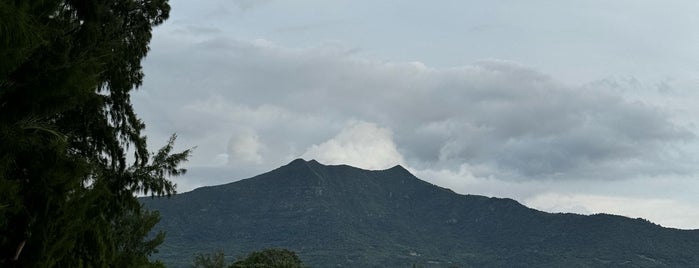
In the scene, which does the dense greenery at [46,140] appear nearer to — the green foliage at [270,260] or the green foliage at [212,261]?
the green foliage at [270,260]

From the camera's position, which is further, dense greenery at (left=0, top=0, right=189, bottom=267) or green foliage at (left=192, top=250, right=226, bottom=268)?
green foliage at (left=192, top=250, right=226, bottom=268)

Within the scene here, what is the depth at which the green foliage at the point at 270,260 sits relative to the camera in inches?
3396

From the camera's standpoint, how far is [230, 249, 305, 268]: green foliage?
8625 centimetres

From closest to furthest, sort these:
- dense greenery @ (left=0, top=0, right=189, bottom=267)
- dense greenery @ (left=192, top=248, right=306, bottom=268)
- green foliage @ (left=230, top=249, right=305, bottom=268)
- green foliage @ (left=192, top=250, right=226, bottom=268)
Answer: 1. dense greenery @ (left=0, top=0, right=189, bottom=267)
2. green foliage @ (left=230, top=249, right=305, bottom=268)
3. dense greenery @ (left=192, top=248, right=306, bottom=268)
4. green foliage @ (left=192, top=250, right=226, bottom=268)

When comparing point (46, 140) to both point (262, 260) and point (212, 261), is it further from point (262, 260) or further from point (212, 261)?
point (212, 261)

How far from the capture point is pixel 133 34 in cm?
2325

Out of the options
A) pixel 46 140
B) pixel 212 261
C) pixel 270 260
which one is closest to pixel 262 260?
pixel 270 260

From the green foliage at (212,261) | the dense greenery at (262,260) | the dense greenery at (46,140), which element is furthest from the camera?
the green foliage at (212,261)

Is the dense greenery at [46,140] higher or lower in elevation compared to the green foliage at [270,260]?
lower

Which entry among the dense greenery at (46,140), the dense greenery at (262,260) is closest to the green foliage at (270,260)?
the dense greenery at (262,260)

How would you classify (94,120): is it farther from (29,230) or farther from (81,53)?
(29,230)

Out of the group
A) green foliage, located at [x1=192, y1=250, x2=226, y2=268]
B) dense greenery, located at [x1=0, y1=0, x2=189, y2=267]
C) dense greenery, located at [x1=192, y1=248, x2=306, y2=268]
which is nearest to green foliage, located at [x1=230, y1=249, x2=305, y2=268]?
dense greenery, located at [x1=192, y1=248, x2=306, y2=268]

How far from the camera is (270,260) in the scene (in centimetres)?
8931

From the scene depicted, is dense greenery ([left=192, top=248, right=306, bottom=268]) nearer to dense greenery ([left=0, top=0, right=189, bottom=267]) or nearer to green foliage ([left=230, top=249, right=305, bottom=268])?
green foliage ([left=230, top=249, right=305, bottom=268])
